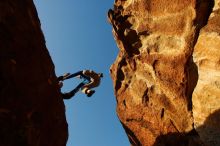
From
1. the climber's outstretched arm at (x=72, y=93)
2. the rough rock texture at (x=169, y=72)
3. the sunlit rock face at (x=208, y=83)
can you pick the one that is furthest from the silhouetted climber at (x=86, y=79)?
the sunlit rock face at (x=208, y=83)

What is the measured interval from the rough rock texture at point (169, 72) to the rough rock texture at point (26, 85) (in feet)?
24.3

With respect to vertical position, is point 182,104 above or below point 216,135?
above

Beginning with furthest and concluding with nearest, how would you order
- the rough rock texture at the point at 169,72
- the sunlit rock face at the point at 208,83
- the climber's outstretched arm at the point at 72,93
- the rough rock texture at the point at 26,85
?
the rough rock texture at the point at 169,72 → the climber's outstretched arm at the point at 72,93 → the sunlit rock face at the point at 208,83 → the rough rock texture at the point at 26,85

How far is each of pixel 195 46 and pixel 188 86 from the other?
208cm

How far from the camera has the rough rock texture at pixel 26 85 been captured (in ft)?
45.2

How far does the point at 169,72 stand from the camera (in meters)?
21.8

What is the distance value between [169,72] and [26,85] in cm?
952

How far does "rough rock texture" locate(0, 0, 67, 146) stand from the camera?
1377cm

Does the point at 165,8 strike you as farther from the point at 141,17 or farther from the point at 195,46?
the point at 195,46

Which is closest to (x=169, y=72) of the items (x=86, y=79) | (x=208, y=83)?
(x=208, y=83)

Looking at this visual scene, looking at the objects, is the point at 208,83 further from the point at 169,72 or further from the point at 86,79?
the point at 86,79

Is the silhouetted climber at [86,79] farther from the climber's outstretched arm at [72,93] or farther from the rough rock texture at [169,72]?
the rough rock texture at [169,72]

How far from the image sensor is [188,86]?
2100 cm

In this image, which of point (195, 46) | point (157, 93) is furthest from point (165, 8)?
point (157, 93)
